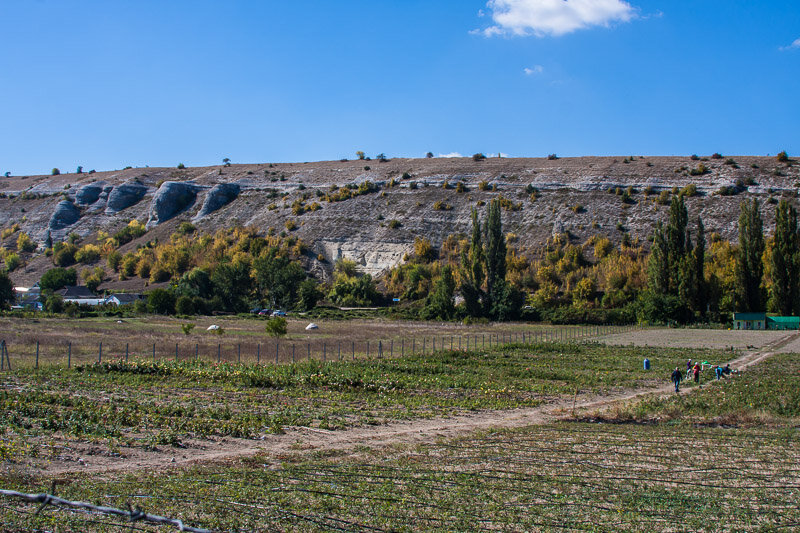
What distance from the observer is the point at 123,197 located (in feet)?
402

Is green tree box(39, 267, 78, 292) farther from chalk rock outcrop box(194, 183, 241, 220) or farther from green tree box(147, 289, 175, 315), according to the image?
green tree box(147, 289, 175, 315)

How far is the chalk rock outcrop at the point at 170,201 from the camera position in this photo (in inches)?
4441

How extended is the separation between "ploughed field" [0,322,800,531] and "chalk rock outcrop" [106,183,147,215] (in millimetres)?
107724

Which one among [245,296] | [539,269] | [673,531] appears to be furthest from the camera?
[245,296]

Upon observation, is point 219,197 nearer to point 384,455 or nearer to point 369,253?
point 369,253

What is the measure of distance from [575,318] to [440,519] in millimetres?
63348

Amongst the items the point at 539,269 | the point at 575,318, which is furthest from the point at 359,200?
the point at 575,318

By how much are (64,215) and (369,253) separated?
65797mm

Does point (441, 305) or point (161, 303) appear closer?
point (441, 305)

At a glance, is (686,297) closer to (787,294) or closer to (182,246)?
(787,294)

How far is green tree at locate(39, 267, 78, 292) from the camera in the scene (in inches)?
3738

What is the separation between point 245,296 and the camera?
8488 cm

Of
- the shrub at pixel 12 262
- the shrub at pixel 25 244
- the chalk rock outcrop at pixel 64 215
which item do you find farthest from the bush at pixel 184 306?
the chalk rock outcrop at pixel 64 215

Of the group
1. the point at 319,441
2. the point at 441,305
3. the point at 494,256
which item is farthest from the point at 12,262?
the point at 319,441
